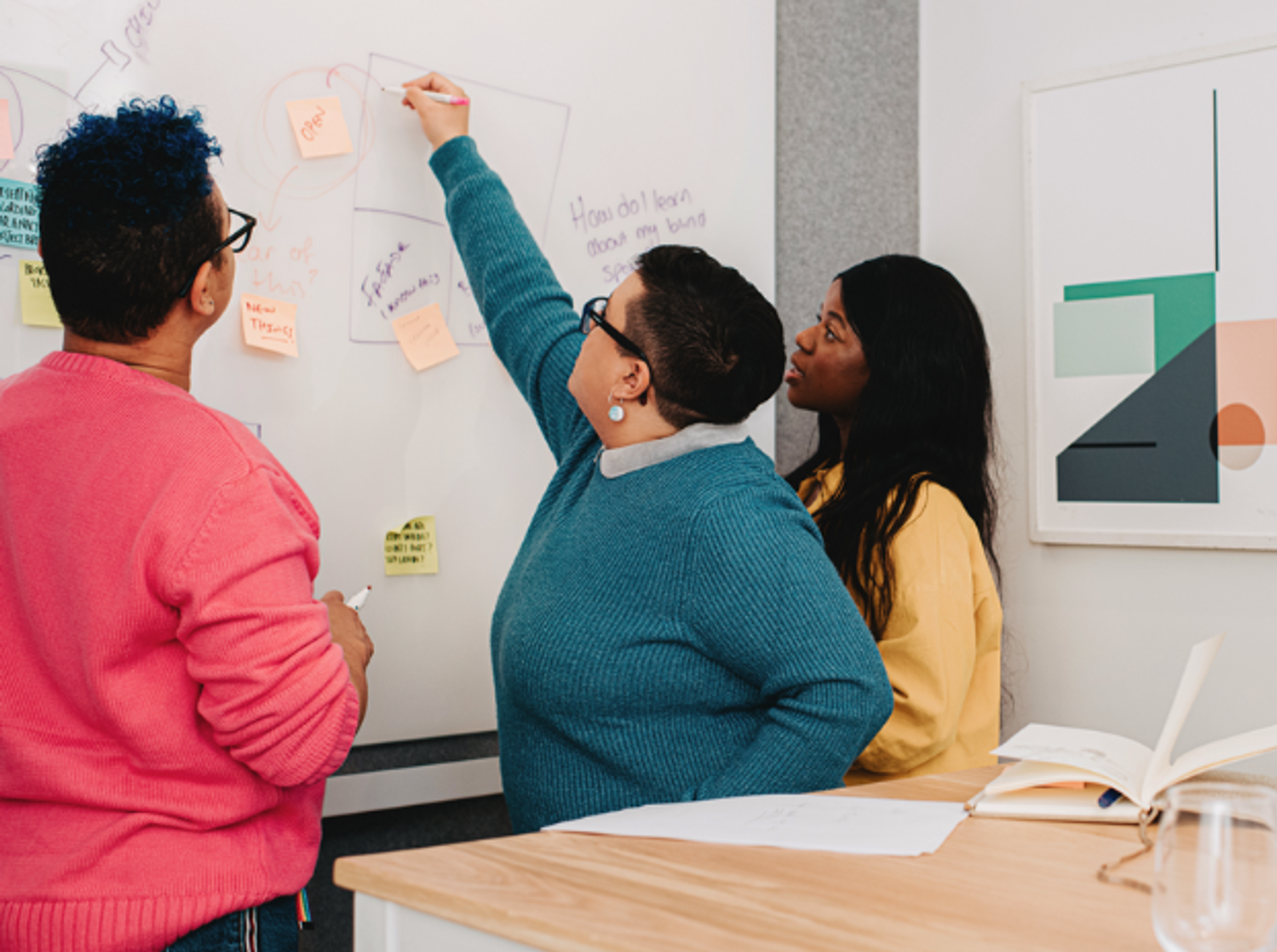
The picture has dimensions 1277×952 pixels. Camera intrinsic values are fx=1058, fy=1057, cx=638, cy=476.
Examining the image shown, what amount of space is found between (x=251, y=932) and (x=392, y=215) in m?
0.88

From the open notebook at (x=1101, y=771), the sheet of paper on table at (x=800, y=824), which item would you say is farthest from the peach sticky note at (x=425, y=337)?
the open notebook at (x=1101, y=771)

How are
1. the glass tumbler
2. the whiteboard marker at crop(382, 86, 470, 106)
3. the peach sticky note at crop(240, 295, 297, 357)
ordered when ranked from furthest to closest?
the whiteboard marker at crop(382, 86, 470, 106), the peach sticky note at crop(240, 295, 297, 357), the glass tumbler

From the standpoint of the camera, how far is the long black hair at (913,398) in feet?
5.08

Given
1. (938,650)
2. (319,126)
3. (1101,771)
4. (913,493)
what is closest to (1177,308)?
(913,493)

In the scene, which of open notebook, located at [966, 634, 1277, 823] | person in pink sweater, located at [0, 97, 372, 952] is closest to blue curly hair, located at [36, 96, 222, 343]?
person in pink sweater, located at [0, 97, 372, 952]

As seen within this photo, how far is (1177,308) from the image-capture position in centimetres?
189

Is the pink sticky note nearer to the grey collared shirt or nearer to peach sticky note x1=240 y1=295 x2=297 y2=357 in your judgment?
peach sticky note x1=240 y1=295 x2=297 y2=357

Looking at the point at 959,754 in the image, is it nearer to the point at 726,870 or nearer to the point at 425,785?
the point at 425,785

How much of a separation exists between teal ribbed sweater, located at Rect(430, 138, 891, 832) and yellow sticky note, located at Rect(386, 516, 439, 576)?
241 millimetres

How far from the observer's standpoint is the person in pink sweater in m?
0.81

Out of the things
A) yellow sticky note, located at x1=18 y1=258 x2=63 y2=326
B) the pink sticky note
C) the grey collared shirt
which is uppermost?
the pink sticky note

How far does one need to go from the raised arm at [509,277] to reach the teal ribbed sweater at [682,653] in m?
0.20

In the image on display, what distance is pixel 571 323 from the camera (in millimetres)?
1378

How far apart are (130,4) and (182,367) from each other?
533 mm
